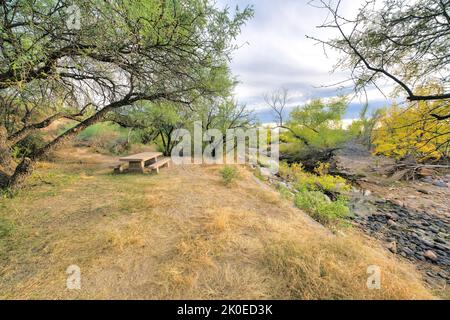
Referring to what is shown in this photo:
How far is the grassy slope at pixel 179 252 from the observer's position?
173cm

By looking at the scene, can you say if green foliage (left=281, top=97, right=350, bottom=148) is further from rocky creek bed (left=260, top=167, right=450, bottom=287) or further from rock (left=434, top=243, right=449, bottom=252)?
rock (left=434, top=243, right=449, bottom=252)

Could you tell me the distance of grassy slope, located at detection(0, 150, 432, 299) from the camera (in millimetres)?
1733

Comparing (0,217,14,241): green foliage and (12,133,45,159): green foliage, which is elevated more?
(12,133,45,159): green foliage

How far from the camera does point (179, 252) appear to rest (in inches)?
89.7

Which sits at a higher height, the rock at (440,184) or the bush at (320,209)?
the bush at (320,209)

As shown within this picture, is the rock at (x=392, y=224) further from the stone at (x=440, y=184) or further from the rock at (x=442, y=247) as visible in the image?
the stone at (x=440, y=184)

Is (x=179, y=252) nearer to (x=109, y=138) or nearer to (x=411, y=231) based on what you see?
(x=411, y=231)

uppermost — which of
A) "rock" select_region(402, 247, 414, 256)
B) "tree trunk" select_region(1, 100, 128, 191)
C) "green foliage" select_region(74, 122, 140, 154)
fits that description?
Answer: "green foliage" select_region(74, 122, 140, 154)

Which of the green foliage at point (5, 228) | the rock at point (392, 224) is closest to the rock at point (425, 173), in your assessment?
the rock at point (392, 224)

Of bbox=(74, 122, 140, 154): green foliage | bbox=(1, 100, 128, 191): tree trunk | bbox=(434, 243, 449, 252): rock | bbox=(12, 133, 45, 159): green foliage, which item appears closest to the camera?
bbox=(434, 243, 449, 252): rock

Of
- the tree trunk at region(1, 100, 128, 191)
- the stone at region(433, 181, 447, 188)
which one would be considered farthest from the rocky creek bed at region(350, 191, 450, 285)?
the tree trunk at region(1, 100, 128, 191)
